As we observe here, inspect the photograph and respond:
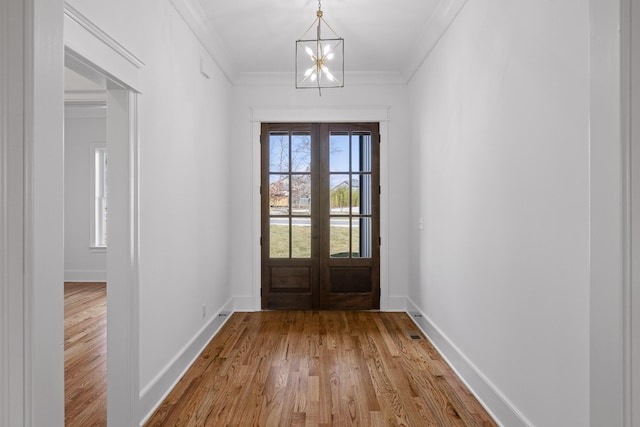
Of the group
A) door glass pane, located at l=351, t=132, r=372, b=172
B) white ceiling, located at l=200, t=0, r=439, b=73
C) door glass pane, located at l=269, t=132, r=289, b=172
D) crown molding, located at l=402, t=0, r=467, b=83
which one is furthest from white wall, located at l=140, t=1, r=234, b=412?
crown molding, located at l=402, t=0, r=467, b=83

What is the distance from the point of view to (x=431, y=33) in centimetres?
354

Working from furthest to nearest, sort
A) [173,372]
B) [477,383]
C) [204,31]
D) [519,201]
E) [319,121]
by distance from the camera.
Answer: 1. [319,121]
2. [204,31]
3. [173,372]
4. [477,383]
5. [519,201]

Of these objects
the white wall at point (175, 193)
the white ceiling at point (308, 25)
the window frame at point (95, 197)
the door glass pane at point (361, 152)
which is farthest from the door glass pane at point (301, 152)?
the window frame at point (95, 197)

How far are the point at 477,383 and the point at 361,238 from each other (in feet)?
8.14

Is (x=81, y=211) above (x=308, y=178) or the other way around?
the other way around

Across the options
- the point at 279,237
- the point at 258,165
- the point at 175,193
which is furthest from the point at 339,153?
the point at 175,193

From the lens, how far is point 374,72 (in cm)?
473

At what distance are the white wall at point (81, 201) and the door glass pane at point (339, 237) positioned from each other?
4.23 metres

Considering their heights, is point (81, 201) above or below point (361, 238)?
above

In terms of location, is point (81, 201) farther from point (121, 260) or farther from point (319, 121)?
point (121, 260)
